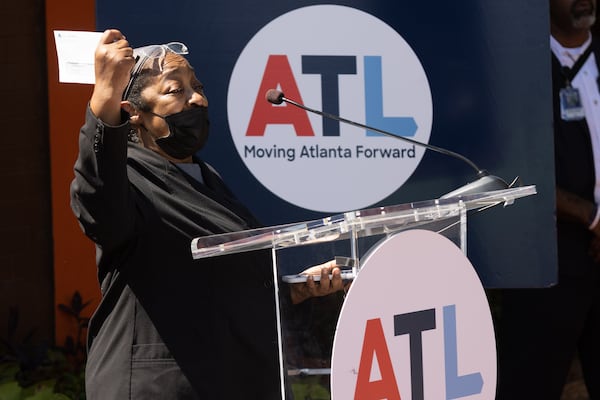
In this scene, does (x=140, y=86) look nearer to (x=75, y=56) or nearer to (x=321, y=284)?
(x=75, y=56)

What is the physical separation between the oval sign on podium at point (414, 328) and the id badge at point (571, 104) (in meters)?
2.34

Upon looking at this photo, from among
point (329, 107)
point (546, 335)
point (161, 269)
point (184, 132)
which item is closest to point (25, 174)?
point (329, 107)

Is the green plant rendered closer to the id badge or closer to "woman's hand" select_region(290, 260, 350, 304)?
the id badge

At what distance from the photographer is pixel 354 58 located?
4.33 meters

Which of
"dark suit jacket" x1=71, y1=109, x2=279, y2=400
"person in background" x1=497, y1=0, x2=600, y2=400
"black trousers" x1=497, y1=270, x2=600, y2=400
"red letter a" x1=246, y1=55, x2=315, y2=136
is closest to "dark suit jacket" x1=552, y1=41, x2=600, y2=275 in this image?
"person in background" x1=497, y1=0, x2=600, y2=400

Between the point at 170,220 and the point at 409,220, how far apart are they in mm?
563

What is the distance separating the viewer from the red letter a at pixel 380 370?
2.19m

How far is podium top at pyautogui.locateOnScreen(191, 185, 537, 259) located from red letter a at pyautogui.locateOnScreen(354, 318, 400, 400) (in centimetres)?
21

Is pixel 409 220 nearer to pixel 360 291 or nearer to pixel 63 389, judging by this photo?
pixel 360 291

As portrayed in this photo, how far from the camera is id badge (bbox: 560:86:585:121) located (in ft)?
15.3

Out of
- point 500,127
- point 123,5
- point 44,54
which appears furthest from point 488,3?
point 44,54

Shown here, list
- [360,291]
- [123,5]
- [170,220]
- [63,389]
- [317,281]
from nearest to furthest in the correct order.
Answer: [360,291] → [317,281] → [170,220] → [123,5] → [63,389]

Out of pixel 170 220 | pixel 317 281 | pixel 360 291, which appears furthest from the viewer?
pixel 170 220

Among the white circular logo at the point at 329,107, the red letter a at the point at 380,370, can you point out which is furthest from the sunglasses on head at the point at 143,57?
the white circular logo at the point at 329,107
